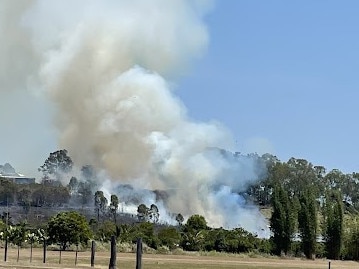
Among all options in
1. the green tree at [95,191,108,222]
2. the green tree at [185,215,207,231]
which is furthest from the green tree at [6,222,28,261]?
the green tree at [95,191,108,222]

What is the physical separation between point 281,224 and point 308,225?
401 centimetres

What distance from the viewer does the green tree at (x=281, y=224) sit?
4375 inches

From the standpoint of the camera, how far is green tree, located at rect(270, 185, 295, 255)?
111 m

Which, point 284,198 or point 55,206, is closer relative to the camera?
point 284,198

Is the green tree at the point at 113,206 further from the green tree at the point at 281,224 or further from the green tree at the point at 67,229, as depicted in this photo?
the green tree at the point at 67,229

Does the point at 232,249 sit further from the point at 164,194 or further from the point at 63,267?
the point at 164,194

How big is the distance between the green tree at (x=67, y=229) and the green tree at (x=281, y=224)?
115 feet

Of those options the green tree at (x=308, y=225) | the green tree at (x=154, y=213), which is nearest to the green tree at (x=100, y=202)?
the green tree at (x=154, y=213)

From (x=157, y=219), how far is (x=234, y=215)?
59.4 feet

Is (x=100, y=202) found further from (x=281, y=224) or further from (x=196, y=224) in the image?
(x=281, y=224)

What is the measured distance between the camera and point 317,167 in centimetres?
19025

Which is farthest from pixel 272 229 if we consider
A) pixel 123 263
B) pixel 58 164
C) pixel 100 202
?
pixel 58 164

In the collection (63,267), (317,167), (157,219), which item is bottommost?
(63,267)

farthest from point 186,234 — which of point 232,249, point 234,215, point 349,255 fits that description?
point 234,215
